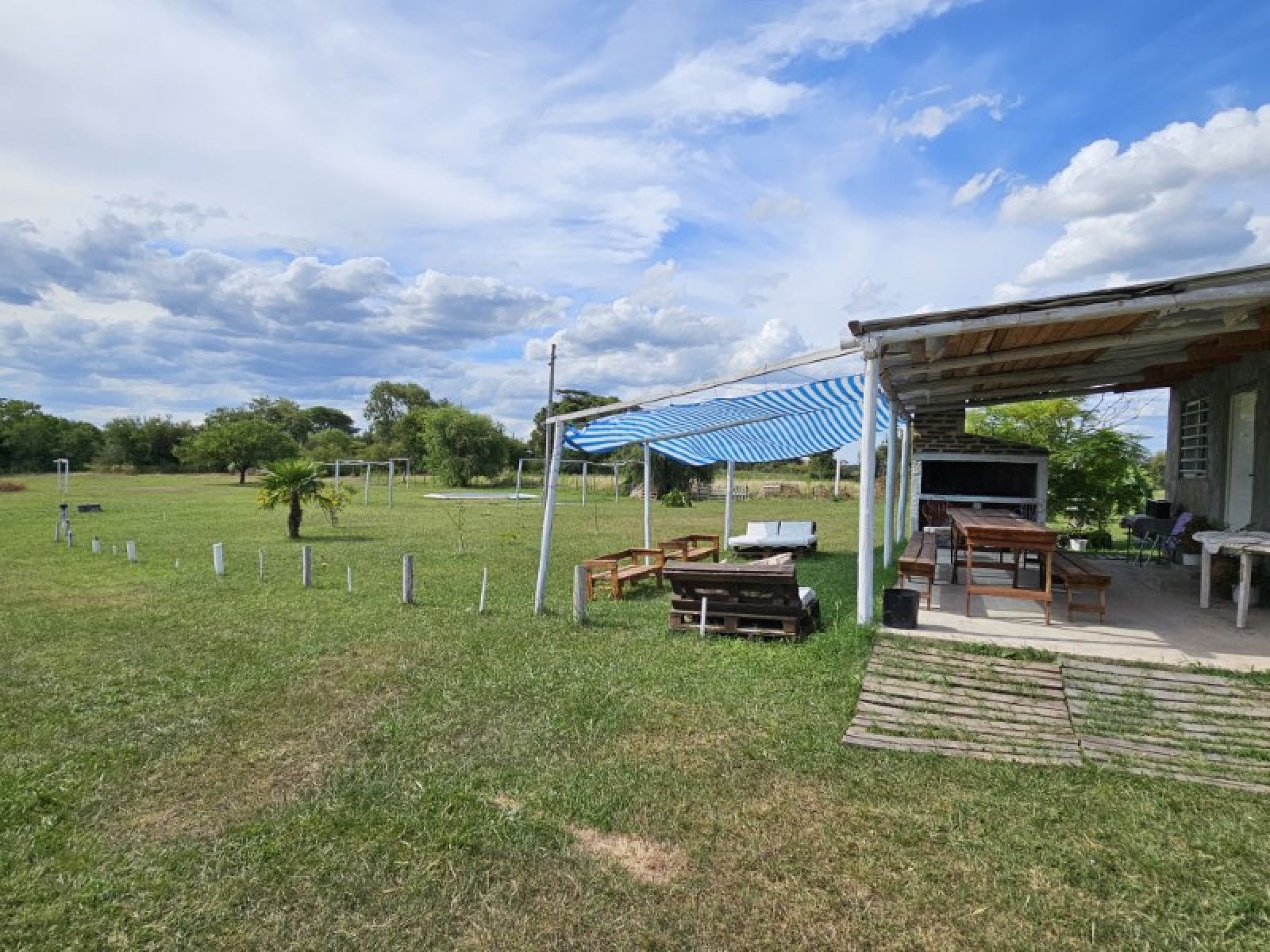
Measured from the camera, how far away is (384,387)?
70375 mm

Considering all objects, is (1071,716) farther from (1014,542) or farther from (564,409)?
(564,409)

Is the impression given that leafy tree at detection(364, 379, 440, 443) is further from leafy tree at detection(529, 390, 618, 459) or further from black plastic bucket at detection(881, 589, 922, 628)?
black plastic bucket at detection(881, 589, 922, 628)

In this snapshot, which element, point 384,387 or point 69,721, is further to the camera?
point 384,387

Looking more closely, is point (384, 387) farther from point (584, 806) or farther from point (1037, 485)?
point (584, 806)

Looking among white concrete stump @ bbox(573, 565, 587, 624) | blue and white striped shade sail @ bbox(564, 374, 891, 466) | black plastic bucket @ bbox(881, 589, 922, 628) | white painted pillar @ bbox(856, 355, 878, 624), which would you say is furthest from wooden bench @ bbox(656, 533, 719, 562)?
black plastic bucket @ bbox(881, 589, 922, 628)

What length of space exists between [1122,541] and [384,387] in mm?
64854

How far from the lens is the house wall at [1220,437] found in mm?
7770

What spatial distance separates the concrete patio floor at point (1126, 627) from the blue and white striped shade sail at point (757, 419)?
282cm

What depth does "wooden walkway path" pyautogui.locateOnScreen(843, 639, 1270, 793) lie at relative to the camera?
4.09 m

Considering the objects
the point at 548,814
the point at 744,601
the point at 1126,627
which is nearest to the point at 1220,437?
the point at 1126,627

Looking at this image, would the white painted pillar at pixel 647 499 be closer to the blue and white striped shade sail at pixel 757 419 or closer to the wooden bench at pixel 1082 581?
the blue and white striped shade sail at pixel 757 419

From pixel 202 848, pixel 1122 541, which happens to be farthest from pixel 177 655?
pixel 1122 541

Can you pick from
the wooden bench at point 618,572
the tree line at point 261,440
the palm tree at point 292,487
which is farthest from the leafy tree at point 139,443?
the wooden bench at point 618,572

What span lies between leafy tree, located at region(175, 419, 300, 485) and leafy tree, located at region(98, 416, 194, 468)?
27.5 ft
